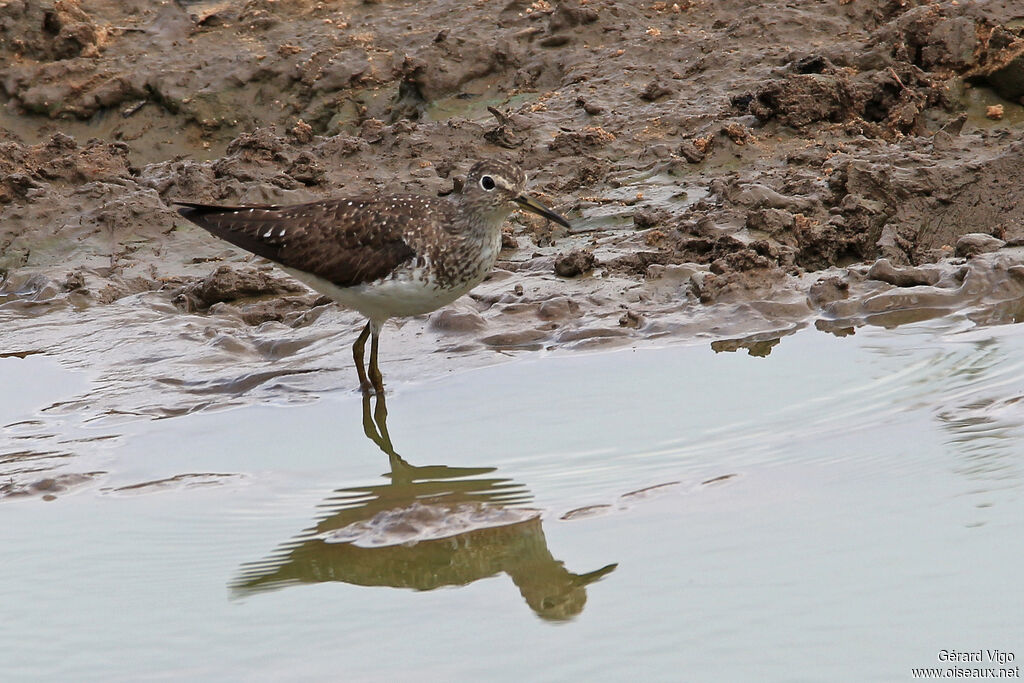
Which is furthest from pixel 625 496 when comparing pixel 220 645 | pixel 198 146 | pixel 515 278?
pixel 198 146

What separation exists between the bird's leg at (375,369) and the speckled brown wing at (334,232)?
48 centimetres

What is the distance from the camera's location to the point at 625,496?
5.82 metres

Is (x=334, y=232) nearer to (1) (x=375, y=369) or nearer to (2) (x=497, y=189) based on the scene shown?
(1) (x=375, y=369)

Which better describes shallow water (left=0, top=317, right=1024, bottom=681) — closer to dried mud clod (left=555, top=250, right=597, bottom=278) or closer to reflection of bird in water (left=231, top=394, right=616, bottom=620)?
reflection of bird in water (left=231, top=394, right=616, bottom=620)

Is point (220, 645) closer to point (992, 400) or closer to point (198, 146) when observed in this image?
point (992, 400)

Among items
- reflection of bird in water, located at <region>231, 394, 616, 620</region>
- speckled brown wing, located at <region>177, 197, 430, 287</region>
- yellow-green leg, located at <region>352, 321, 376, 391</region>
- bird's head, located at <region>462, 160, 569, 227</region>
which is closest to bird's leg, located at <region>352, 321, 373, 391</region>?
yellow-green leg, located at <region>352, 321, 376, 391</region>

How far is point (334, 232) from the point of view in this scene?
807cm

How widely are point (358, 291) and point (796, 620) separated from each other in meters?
4.12

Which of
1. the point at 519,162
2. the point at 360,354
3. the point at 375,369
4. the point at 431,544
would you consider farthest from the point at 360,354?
the point at 519,162

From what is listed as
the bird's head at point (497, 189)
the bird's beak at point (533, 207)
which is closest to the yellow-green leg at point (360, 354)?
the bird's head at point (497, 189)

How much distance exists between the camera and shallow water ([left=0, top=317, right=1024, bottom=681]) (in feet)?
15.2

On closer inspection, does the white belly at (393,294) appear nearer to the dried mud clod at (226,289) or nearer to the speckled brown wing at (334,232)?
the speckled brown wing at (334,232)

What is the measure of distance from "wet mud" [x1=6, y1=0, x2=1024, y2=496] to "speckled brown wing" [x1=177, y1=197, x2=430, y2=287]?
816 millimetres

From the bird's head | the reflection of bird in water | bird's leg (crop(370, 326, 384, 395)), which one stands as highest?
the bird's head
